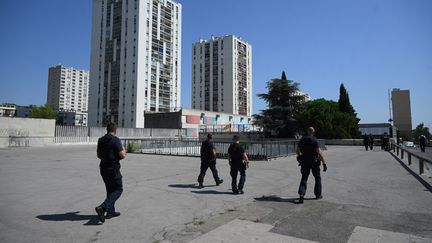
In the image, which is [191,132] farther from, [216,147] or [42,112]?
[42,112]

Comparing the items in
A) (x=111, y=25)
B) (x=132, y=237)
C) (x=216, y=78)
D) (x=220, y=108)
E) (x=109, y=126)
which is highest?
(x=111, y=25)

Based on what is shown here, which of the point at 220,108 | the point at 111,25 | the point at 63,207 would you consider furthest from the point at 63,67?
the point at 63,207

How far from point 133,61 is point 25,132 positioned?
49747 millimetres

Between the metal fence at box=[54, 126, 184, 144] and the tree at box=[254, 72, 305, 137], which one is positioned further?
the tree at box=[254, 72, 305, 137]

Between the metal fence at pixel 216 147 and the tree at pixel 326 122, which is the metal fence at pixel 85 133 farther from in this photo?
the tree at pixel 326 122

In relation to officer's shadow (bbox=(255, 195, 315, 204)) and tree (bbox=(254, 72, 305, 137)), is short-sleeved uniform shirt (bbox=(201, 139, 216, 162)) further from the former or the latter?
tree (bbox=(254, 72, 305, 137))

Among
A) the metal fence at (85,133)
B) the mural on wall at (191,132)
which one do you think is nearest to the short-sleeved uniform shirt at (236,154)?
the metal fence at (85,133)

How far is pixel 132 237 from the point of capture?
432 cm

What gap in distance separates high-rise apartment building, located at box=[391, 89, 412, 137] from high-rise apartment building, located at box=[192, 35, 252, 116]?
5572 centimetres

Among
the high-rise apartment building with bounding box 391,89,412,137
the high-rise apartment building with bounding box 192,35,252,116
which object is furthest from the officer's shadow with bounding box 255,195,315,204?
the high-rise apartment building with bounding box 192,35,252,116

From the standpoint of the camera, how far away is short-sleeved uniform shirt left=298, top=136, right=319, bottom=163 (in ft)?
22.7

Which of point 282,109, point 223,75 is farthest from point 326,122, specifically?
point 223,75

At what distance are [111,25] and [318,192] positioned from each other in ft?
293

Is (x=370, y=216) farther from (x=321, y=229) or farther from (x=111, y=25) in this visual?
(x=111, y=25)
